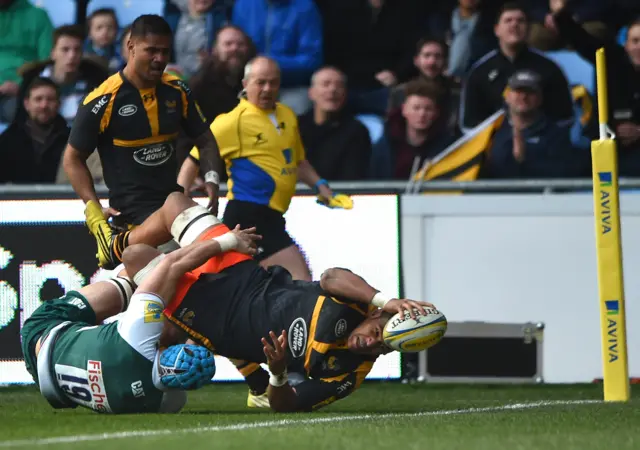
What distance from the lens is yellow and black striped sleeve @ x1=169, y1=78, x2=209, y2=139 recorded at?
834cm

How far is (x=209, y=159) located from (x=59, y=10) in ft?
21.2

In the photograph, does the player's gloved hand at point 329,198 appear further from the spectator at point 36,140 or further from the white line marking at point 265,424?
the spectator at point 36,140

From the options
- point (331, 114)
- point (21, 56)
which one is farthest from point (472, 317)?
point (21, 56)

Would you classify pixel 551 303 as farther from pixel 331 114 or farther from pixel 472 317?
pixel 331 114

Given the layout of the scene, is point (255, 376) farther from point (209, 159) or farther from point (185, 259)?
point (209, 159)

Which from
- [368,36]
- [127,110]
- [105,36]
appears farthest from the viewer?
[368,36]

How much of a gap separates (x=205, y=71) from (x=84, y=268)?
240 cm

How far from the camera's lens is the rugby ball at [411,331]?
6.50 m

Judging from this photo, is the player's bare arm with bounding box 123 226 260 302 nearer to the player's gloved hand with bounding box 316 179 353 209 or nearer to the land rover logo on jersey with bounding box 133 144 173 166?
the land rover logo on jersey with bounding box 133 144 173 166

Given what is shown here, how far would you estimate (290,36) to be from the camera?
501 inches

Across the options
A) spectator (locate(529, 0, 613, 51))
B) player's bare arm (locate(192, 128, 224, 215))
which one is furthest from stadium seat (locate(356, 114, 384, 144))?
player's bare arm (locate(192, 128, 224, 215))

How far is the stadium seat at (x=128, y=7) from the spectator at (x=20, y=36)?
0.62 metres

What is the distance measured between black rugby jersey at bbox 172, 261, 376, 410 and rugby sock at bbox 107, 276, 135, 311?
34.2 inches

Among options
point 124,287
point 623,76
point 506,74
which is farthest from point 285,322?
point 623,76
